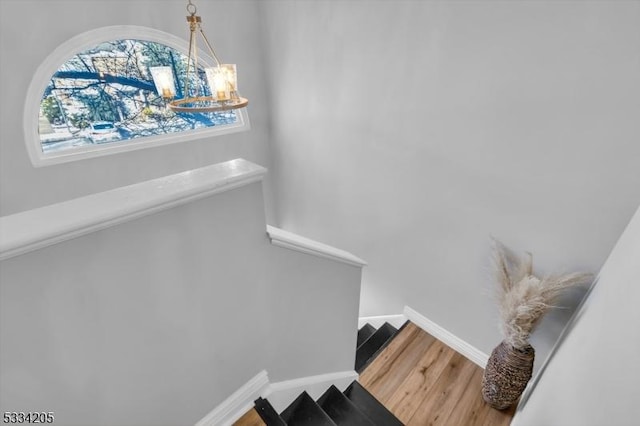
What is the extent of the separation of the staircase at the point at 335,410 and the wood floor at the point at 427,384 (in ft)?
0.36

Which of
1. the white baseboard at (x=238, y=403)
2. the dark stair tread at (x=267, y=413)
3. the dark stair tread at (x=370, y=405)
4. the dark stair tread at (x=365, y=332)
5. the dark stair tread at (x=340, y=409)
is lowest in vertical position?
the dark stair tread at (x=365, y=332)

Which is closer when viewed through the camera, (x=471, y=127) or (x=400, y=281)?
(x=471, y=127)

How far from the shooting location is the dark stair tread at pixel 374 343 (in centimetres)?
254

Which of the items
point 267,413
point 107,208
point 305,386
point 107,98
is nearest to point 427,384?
point 305,386

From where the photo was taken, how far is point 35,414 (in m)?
0.81

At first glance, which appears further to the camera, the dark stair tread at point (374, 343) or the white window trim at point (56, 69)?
the dark stair tread at point (374, 343)

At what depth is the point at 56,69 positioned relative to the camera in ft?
7.87

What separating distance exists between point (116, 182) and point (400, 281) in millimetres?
2940

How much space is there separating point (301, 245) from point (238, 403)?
2.65 ft

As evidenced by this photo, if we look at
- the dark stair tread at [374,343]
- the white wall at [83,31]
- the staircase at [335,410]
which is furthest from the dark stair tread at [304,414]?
the white wall at [83,31]

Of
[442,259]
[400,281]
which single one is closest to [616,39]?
[442,259]

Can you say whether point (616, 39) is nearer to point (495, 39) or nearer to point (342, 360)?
point (495, 39)

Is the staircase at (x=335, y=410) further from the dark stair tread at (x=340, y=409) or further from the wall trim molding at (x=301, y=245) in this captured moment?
the wall trim molding at (x=301, y=245)

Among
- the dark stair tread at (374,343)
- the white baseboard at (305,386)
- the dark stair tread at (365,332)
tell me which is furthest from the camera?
the dark stair tread at (365,332)
